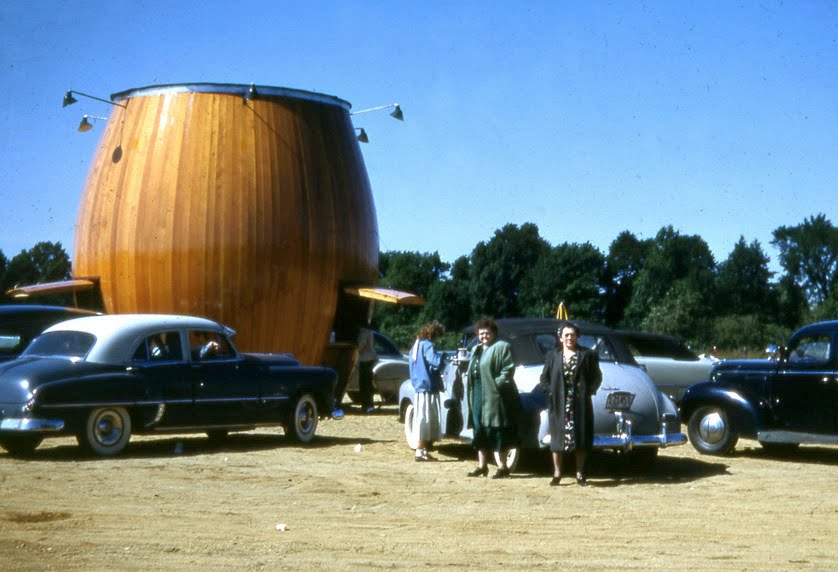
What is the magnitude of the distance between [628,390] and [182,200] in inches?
494

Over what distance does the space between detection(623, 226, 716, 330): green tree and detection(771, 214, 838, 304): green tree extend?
10239 mm

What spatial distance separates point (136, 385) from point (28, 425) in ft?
4.67

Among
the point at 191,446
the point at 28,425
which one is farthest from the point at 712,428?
the point at 28,425

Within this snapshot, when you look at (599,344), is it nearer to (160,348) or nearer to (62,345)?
(160,348)

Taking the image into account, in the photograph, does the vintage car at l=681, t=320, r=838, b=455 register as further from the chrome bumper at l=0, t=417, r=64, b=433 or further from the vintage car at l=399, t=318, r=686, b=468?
the chrome bumper at l=0, t=417, r=64, b=433

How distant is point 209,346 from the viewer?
1520 cm

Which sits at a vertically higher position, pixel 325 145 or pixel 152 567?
pixel 325 145

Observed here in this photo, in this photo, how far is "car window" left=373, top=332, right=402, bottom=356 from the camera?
86.5 feet

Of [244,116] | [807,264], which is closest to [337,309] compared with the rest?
[244,116]

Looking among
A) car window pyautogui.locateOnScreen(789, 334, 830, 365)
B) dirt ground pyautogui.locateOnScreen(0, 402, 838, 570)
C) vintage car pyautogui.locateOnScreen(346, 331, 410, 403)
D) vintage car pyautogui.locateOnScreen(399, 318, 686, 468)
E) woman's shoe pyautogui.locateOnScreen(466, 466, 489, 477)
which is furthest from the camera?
vintage car pyautogui.locateOnScreen(346, 331, 410, 403)

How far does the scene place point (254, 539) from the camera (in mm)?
8352

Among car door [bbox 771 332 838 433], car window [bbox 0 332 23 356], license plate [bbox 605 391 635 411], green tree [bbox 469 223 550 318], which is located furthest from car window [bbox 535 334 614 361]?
green tree [bbox 469 223 550 318]

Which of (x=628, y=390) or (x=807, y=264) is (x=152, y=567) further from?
(x=807, y=264)

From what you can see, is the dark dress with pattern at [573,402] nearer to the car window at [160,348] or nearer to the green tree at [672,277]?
the car window at [160,348]
